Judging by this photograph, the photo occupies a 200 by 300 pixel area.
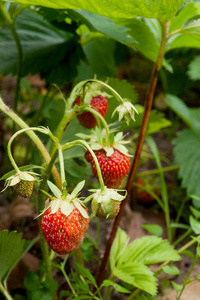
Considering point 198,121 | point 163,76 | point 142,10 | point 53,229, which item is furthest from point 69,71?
point 163,76

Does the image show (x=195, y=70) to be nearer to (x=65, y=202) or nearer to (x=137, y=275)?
(x=137, y=275)

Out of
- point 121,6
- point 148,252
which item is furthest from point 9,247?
point 121,6

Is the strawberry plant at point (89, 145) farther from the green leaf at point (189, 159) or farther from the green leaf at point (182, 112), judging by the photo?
the green leaf at point (182, 112)

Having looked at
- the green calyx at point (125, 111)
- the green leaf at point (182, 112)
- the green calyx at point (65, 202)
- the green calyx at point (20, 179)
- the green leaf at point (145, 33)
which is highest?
the green leaf at point (145, 33)

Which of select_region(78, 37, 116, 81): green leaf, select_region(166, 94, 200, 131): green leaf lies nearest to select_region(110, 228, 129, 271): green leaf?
select_region(78, 37, 116, 81): green leaf

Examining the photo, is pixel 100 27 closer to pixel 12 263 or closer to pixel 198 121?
pixel 12 263

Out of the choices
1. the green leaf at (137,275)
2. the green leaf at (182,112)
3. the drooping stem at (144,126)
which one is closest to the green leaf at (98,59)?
the green leaf at (182,112)
